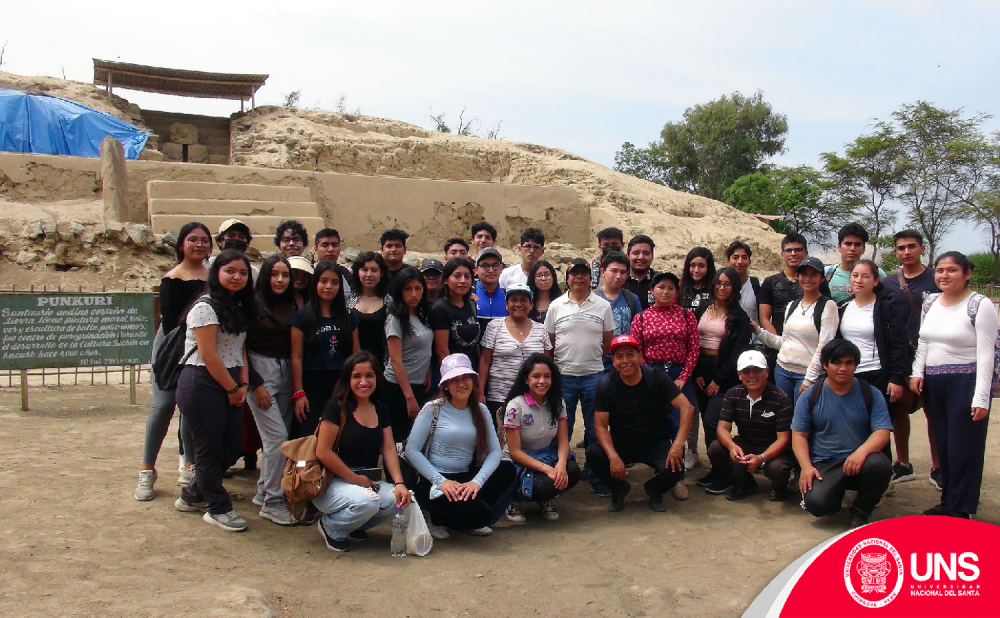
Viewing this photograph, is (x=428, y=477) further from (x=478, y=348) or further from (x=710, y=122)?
(x=710, y=122)

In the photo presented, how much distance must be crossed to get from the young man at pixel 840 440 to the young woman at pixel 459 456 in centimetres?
172

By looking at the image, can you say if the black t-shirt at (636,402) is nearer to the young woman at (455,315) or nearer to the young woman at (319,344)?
the young woman at (455,315)

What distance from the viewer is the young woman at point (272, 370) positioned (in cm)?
390

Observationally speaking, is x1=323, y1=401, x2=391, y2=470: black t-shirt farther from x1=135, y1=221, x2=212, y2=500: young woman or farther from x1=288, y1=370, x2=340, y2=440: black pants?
x1=135, y1=221, x2=212, y2=500: young woman

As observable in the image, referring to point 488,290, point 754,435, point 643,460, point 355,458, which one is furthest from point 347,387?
point 754,435

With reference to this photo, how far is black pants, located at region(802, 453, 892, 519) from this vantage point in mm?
3998

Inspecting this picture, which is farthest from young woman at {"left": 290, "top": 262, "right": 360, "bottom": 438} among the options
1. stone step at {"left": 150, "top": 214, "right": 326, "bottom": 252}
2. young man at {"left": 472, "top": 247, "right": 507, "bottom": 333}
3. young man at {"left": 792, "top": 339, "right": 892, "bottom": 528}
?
stone step at {"left": 150, "top": 214, "right": 326, "bottom": 252}

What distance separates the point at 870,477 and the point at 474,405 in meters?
2.22

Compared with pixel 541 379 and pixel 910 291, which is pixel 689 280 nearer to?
pixel 910 291

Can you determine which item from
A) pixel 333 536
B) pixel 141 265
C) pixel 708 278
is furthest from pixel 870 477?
pixel 141 265

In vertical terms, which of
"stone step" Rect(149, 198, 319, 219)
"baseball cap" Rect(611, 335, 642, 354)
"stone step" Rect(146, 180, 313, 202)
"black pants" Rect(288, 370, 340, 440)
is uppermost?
"stone step" Rect(146, 180, 313, 202)

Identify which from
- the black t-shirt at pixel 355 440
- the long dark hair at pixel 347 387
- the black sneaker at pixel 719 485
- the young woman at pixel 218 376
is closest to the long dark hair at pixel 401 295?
the long dark hair at pixel 347 387

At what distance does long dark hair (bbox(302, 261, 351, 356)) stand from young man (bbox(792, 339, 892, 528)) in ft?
8.81

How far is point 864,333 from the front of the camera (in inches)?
172
